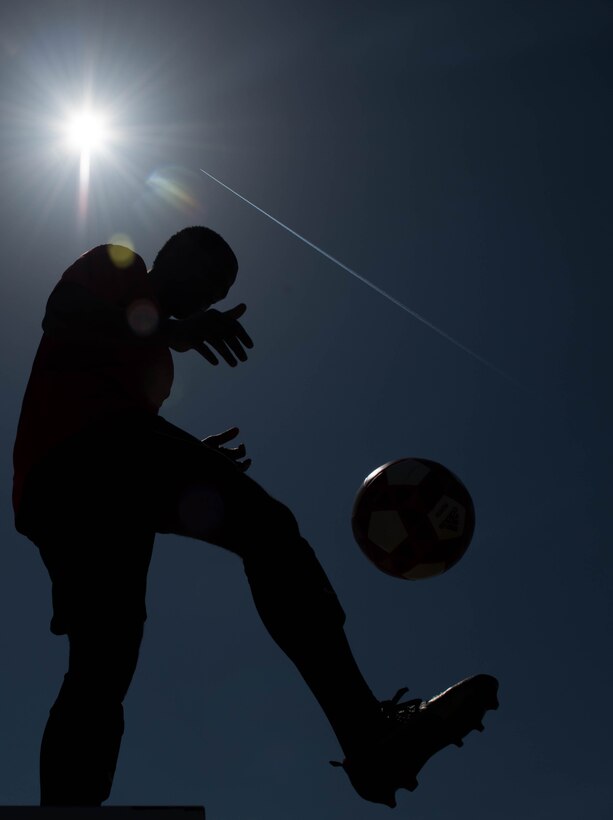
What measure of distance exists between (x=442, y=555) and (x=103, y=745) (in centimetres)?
313

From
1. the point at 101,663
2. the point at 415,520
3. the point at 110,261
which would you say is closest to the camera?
the point at 101,663

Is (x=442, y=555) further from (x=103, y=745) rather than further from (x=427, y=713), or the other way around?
(x=103, y=745)

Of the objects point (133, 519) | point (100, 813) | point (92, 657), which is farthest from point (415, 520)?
point (100, 813)

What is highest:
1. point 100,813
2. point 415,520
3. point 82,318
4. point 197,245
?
point 197,245

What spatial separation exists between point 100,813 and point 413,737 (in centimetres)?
118

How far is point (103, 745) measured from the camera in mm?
2918

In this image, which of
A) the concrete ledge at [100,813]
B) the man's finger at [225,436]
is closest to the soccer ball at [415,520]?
the man's finger at [225,436]

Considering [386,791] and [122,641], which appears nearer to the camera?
[386,791]

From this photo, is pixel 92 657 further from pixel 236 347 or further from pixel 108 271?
pixel 108 271

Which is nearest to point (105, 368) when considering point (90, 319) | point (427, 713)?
point (90, 319)

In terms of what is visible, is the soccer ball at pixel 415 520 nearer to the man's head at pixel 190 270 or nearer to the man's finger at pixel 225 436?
the man's finger at pixel 225 436

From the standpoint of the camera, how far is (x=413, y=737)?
286cm

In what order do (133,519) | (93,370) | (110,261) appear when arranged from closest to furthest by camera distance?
1. (133,519)
2. (93,370)
3. (110,261)

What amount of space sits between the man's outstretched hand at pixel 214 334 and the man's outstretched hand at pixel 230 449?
26.8 inches
